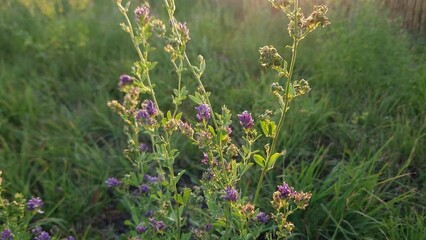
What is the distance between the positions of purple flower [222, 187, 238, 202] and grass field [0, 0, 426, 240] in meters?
0.72

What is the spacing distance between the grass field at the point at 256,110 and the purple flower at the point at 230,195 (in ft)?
2.35

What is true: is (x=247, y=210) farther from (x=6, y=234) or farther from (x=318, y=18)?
(x=6, y=234)

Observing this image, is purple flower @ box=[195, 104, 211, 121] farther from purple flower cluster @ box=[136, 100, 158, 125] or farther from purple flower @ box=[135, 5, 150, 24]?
purple flower @ box=[135, 5, 150, 24]

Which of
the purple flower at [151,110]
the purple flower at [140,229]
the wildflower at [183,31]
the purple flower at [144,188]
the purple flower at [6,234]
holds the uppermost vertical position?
the wildflower at [183,31]

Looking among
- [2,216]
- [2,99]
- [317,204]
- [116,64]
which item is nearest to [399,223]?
[317,204]

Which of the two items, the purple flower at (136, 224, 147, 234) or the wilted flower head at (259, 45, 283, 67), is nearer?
the wilted flower head at (259, 45, 283, 67)

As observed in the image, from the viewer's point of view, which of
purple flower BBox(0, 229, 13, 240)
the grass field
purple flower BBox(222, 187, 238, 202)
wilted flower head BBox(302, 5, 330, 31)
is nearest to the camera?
wilted flower head BBox(302, 5, 330, 31)

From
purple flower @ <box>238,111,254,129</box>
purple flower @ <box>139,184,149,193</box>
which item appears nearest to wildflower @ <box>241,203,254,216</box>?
purple flower @ <box>238,111,254,129</box>

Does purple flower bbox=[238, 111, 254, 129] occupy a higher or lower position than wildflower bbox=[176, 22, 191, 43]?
lower

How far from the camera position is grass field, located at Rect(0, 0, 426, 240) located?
2543 millimetres

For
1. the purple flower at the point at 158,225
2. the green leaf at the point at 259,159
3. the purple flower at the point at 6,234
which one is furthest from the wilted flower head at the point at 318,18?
the purple flower at the point at 6,234

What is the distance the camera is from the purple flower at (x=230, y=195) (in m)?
1.79

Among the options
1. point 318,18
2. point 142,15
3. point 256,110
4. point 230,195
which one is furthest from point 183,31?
point 256,110

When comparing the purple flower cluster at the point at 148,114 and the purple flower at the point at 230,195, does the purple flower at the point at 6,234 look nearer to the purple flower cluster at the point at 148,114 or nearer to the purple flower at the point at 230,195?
the purple flower cluster at the point at 148,114
